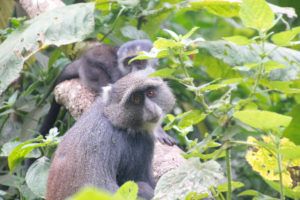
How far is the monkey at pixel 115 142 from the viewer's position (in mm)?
3717

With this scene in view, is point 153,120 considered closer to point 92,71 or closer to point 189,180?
point 189,180

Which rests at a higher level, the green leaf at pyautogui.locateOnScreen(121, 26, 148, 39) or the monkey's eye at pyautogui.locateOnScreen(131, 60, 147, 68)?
the green leaf at pyautogui.locateOnScreen(121, 26, 148, 39)

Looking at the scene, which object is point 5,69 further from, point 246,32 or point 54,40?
point 246,32

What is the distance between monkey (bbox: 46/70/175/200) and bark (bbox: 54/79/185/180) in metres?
0.11

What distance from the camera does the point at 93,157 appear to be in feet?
12.3

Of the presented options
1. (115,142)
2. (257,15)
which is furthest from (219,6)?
(257,15)

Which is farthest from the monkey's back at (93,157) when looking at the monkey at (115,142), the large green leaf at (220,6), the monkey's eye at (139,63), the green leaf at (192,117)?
the monkey's eye at (139,63)

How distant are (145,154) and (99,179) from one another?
43 centimetres

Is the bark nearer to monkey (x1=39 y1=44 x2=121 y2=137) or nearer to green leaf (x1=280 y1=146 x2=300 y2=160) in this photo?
monkey (x1=39 y1=44 x2=121 y2=137)

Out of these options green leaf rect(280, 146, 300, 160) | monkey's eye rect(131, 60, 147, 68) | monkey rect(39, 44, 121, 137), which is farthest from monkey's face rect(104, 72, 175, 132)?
monkey's eye rect(131, 60, 147, 68)

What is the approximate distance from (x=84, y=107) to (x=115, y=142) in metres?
0.70

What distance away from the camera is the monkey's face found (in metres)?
3.88

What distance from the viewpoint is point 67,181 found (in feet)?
12.1

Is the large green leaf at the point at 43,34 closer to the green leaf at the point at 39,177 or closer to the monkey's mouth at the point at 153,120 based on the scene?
the green leaf at the point at 39,177
